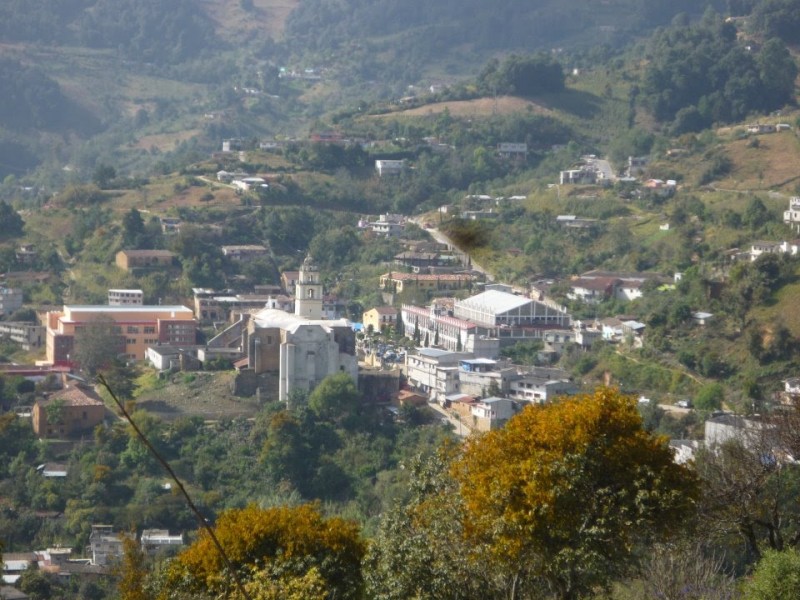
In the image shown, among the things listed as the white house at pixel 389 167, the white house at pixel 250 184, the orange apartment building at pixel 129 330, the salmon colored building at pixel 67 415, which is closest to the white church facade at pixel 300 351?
the orange apartment building at pixel 129 330

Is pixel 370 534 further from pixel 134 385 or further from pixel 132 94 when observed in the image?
pixel 132 94

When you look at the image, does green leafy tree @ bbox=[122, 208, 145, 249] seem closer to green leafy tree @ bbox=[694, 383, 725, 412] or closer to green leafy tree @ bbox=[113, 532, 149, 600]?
green leafy tree @ bbox=[694, 383, 725, 412]

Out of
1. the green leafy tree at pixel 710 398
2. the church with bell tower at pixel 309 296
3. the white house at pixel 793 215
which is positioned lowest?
the green leafy tree at pixel 710 398

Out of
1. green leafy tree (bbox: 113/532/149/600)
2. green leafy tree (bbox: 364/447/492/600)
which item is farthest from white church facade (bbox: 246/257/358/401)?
green leafy tree (bbox: 364/447/492/600)

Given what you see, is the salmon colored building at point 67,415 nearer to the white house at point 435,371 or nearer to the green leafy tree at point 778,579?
the white house at point 435,371

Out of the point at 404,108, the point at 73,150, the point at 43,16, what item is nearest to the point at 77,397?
the point at 404,108

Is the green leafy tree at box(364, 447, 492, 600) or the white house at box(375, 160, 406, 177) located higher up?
the white house at box(375, 160, 406, 177)

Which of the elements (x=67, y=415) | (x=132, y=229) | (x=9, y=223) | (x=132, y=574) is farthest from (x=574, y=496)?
(x=9, y=223)
